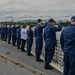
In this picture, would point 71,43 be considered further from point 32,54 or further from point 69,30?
point 32,54

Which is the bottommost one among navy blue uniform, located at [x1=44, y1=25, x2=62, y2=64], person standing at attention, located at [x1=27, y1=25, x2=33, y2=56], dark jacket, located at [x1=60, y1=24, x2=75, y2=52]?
person standing at attention, located at [x1=27, y1=25, x2=33, y2=56]

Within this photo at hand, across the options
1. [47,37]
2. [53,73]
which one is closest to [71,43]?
[53,73]

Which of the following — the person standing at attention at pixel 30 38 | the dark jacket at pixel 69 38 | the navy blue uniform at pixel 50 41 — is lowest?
the person standing at attention at pixel 30 38

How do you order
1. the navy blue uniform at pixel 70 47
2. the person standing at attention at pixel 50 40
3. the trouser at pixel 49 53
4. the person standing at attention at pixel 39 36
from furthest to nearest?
the person standing at attention at pixel 39 36 < the trouser at pixel 49 53 < the person standing at attention at pixel 50 40 < the navy blue uniform at pixel 70 47

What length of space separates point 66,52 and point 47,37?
3900mm

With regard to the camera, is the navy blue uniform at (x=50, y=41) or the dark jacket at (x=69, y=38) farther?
the navy blue uniform at (x=50, y=41)

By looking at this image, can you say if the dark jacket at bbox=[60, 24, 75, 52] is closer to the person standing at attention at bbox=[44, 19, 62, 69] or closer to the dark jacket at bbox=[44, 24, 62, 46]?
the person standing at attention at bbox=[44, 19, 62, 69]

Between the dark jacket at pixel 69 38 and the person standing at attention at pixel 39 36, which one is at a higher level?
the dark jacket at pixel 69 38

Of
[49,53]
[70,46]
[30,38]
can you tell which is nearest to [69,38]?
[70,46]

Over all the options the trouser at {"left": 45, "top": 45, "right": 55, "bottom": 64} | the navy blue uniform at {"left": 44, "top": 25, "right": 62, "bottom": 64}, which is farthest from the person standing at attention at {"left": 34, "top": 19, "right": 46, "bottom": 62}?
the trouser at {"left": 45, "top": 45, "right": 55, "bottom": 64}

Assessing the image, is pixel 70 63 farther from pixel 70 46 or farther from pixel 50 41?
pixel 50 41

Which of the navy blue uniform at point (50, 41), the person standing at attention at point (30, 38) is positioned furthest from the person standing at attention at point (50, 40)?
the person standing at attention at point (30, 38)

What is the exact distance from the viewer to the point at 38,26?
50.1ft

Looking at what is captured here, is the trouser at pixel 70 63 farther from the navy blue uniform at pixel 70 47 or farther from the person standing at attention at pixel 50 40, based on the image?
the person standing at attention at pixel 50 40
